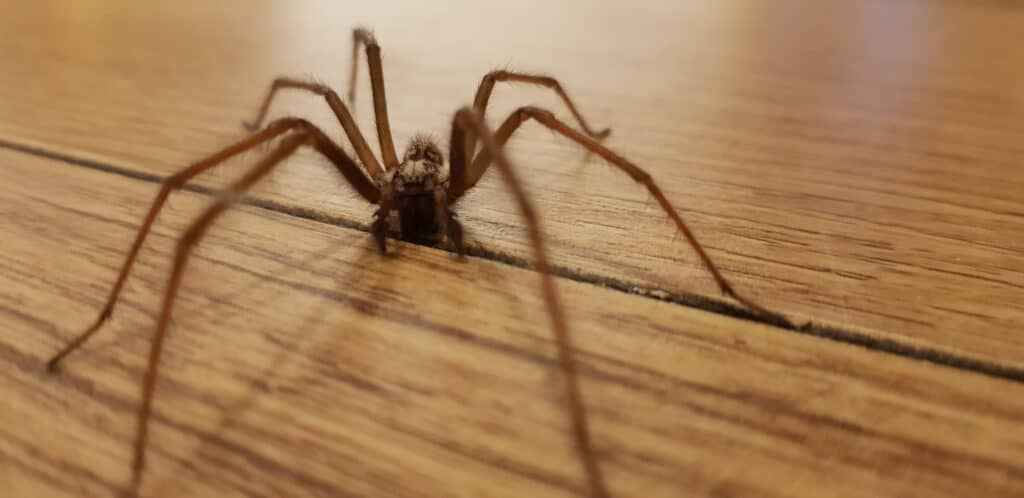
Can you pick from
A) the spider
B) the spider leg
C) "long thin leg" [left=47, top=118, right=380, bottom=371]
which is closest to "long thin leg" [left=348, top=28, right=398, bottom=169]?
the spider

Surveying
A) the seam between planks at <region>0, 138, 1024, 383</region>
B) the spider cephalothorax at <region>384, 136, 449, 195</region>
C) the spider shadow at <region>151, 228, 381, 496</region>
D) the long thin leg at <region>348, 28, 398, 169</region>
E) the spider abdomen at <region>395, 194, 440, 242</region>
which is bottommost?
the spider shadow at <region>151, 228, 381, 496</region>

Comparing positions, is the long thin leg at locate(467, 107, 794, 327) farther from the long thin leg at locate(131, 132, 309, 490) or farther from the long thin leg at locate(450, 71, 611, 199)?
the long thin leg at locate(131, 132, 309, 490)

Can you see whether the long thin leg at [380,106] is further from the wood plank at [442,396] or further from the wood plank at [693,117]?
the wood plank at [442,396]

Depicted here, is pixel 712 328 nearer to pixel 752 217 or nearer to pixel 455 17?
pixel 752 217

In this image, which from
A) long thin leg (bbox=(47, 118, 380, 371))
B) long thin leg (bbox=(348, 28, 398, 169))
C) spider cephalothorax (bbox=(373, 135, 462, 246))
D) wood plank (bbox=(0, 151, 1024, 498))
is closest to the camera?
wood plank (bbox=(0, 151, 1024, 498))

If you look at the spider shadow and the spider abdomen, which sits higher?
the spider abdomen

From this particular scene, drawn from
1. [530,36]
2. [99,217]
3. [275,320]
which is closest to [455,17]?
[530,36]

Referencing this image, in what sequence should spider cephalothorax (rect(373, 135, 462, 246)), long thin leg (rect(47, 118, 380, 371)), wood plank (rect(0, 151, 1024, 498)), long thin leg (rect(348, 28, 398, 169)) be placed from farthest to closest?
1. long thin leg (rect(348, 28, 398, 169))
2. spider cephalothorax (rect(373, 135, 462, 246))
3. long thin leg (rect(47, 118, 380, 371))
4. wood plank (rect(0, 151, 1024, 498))

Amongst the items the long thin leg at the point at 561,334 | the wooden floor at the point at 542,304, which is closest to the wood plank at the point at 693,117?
the wooden floor at the point at 542,304

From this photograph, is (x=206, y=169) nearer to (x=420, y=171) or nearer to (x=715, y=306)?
(x=420, y=171)
